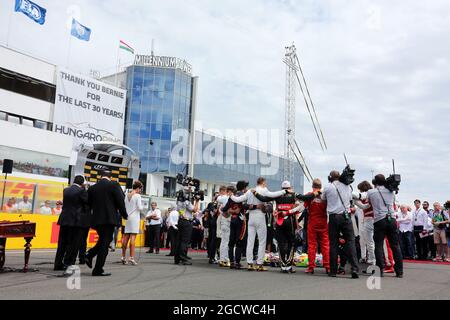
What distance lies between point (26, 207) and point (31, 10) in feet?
80.1

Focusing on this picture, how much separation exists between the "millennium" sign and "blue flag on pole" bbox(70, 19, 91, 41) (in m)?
18.1

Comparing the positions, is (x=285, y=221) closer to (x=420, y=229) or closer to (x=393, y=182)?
(x=393, y=182)

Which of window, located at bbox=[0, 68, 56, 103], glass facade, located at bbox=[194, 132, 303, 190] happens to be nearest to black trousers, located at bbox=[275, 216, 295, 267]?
window, located at bbox=[0, 68, 56, 103]

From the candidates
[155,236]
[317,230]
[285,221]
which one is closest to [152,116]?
[155,236]

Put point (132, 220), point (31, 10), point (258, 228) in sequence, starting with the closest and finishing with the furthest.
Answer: point (258, 228), point (132, 220), point (31, 10)

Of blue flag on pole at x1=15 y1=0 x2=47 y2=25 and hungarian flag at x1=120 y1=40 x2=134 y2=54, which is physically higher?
hungarian flag at x1=120 y1=40 x2=134 y2=54

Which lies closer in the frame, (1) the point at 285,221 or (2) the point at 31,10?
(1) the point at 285,221

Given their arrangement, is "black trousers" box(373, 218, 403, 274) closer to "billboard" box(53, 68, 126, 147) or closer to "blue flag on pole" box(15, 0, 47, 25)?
"billboard" box(53, 68, 126, 147)

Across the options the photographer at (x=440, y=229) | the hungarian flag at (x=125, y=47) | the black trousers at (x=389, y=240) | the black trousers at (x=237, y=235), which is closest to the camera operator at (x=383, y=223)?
the black trousers at (x=389, y=240)

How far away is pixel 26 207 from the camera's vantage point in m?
16.0

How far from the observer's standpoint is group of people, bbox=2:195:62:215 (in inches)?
604
